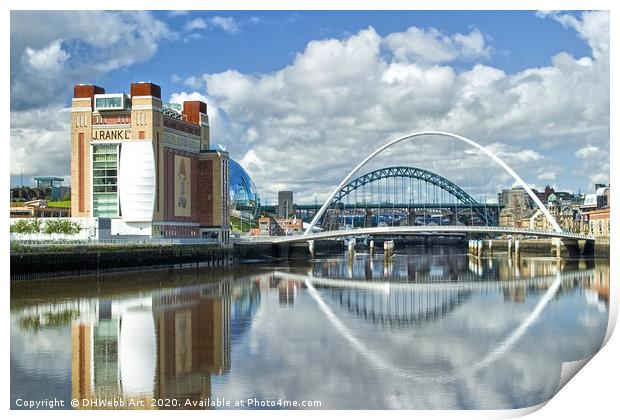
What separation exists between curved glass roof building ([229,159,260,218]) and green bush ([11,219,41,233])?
65.5 metres

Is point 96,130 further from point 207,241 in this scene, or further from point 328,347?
point 328,347

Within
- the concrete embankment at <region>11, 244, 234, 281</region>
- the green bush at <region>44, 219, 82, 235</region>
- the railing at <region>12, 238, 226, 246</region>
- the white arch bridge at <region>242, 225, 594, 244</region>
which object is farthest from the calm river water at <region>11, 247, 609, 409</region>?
the white arch bridge at <region>242, 225, 594, 244</region>

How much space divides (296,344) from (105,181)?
39762 millimetres

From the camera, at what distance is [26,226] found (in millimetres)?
46750

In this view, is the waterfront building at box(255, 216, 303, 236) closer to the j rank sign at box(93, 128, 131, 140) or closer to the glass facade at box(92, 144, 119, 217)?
the glass facade at box(92, 144, 119, 217)

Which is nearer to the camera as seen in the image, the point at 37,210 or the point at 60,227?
the point at 60,227

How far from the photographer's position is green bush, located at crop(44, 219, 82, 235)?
4828 centimetres

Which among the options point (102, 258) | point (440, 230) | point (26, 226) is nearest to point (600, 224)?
point (440, 230)

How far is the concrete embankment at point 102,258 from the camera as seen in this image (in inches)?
1469

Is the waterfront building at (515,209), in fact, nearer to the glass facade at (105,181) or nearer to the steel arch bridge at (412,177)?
the steel arch bridge at (412,177)

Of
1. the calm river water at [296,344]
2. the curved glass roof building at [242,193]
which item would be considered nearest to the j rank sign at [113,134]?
the calm river water at [296,344]

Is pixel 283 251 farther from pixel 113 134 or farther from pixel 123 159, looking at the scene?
pixel 113 134

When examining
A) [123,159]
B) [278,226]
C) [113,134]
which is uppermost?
[113,134]

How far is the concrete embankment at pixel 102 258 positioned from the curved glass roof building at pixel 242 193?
5282cm
